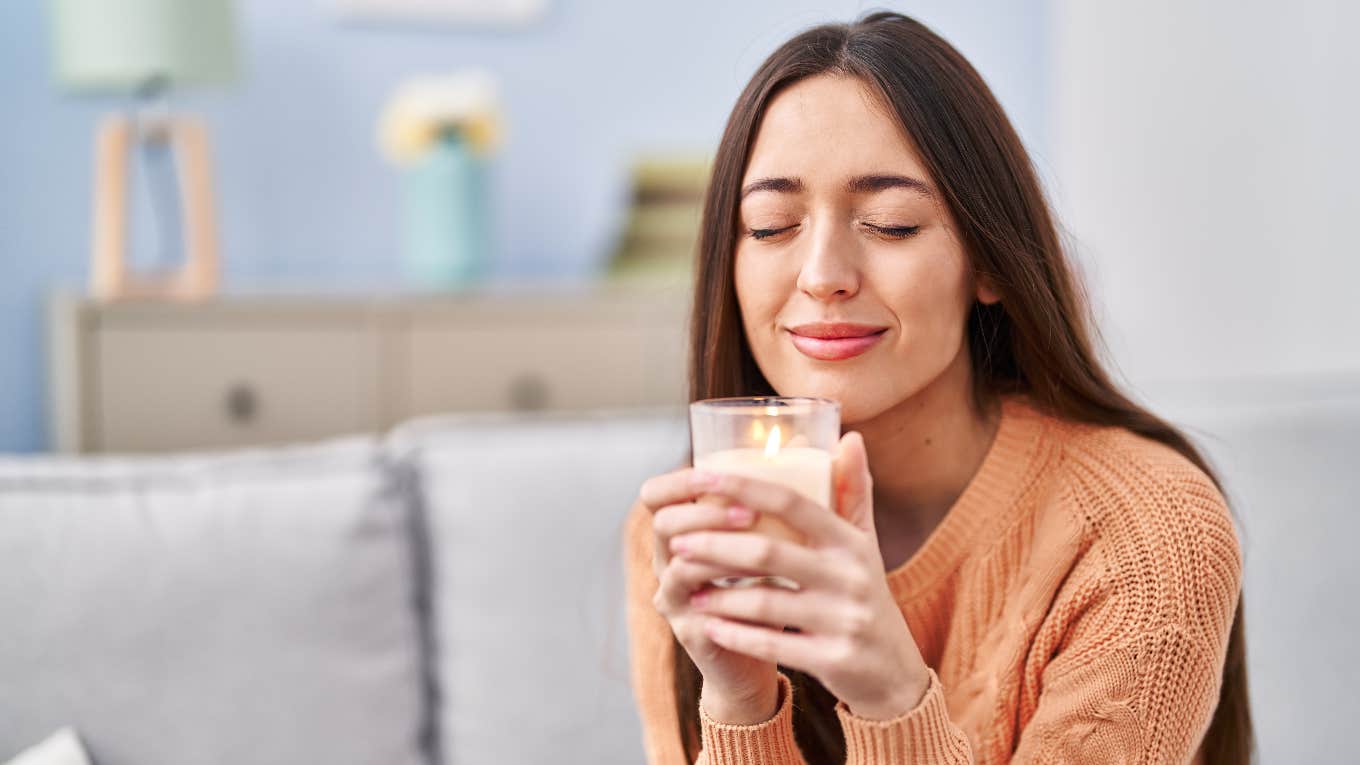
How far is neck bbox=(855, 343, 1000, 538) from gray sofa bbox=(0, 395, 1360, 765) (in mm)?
430

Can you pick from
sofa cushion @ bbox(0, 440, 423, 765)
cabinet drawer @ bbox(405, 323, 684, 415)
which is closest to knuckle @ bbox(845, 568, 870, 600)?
sofa cushion @ bbox(0, 440, 423, 765)

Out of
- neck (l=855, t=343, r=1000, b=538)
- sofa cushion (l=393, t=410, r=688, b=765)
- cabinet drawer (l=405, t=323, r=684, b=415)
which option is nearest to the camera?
neck (l=855, t=343, r=1000, b=538)

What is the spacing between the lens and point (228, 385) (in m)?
2.64

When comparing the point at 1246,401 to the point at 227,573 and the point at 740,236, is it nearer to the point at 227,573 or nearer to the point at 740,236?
the point at 740,236

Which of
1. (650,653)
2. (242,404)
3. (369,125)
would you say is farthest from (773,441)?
(369,125)

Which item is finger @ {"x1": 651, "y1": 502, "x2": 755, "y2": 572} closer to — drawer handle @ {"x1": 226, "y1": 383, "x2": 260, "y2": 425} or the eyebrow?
the eyebrow

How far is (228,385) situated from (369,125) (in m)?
0.85

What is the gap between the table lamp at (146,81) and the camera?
8.50 ft

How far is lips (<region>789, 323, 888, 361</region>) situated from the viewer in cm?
100

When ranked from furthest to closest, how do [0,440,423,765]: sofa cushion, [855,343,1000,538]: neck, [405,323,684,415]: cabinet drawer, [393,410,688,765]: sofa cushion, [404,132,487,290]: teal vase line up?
[404,132,487,290]: teal vase → [405,323,684,415]: cabinet drawer → [393,410,688,765]: sofa cushion → [0,440,423,765]: sofa cushion → [855,343,1000,538]: neck

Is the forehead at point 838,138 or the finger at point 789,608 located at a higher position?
the forehead at point 838,138

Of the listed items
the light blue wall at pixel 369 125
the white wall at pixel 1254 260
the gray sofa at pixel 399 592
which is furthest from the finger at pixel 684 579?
the light blue wall at pixel 369 125

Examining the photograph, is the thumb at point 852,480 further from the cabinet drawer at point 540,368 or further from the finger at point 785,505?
the cabinet drawer at point 540,368

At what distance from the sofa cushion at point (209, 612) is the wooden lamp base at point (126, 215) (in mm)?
1269
